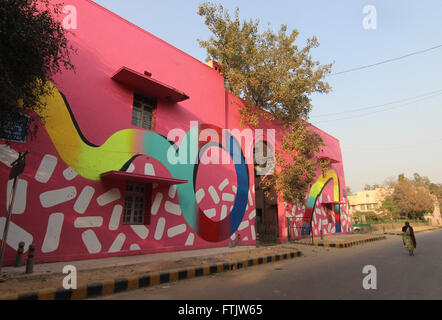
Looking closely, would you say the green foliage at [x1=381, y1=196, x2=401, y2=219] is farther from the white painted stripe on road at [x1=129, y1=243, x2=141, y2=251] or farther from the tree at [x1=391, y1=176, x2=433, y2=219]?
the white painted stripe on road at [x1=129, y1=243, x2=141, y2=251]

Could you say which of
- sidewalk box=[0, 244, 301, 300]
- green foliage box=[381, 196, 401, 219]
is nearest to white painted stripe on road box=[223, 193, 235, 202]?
sidewalk box=[0, 244, 301, 300]

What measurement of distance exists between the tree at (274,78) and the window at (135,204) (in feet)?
23.2

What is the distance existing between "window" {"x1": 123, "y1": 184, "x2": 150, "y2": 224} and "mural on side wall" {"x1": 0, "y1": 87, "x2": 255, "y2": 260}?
1.15 feet

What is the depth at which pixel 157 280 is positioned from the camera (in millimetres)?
5617

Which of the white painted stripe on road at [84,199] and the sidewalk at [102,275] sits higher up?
the white painted stripe on road at [84,199]

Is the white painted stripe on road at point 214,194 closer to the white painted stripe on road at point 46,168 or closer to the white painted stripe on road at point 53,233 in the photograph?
the white painted stripe on road at point 53,233

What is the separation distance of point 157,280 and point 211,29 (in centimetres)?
1240

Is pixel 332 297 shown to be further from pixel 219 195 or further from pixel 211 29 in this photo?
pixel 211 29

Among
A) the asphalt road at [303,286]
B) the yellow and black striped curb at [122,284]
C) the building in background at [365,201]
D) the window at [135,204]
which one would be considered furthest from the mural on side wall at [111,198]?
the building in background at [365,201]

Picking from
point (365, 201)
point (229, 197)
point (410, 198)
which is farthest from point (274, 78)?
point (365, 201)

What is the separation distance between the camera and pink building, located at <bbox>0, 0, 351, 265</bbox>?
7.08 meters

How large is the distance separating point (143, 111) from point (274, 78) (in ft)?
23.1

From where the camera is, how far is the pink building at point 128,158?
7.08 metres

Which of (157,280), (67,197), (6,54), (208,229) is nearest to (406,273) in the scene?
(157,280)
